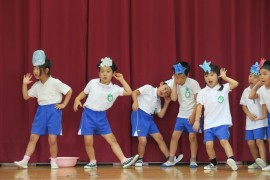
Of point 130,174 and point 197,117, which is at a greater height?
point 197,117

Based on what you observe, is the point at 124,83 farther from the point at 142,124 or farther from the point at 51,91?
the point at 51,91

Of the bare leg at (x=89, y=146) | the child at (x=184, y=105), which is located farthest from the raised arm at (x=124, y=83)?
the bare leg at (x=89, y=146)

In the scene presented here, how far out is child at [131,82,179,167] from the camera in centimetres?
581

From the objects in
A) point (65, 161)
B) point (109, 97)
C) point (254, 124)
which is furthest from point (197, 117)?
point (65, 161)

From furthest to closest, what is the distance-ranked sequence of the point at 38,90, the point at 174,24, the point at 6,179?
the point at 174,24 < the point at 38,90 < the point at 6,179

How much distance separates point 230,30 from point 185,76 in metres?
0.87

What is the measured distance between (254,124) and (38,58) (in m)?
2.44

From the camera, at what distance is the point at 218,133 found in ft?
17.3

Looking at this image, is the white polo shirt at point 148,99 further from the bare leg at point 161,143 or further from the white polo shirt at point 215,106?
the white polo shirt at point 215,106

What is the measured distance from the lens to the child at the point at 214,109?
5.29 metres

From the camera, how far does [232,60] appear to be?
239 inches

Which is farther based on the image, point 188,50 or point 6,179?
point 188,50

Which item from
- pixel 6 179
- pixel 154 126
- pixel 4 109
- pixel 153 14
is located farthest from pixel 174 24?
pixel 6 179

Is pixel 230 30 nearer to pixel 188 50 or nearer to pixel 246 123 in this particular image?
pixel 188 50
